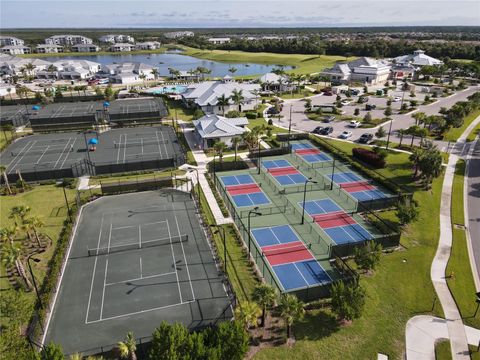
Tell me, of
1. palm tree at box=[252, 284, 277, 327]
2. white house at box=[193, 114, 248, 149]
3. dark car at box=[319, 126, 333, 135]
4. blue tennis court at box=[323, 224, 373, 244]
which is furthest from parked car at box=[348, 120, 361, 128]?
palm tree at box=[252, 284, 277, 327]

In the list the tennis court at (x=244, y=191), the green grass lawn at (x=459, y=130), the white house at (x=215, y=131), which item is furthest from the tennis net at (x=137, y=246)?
the green grass lawn at (x=459, y=130)

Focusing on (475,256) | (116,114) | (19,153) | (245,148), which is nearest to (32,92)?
(116,114)

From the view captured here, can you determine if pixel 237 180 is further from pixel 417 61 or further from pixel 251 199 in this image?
pixel 417 61

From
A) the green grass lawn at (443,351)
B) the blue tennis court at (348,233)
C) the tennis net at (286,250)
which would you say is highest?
the blue tennis court at (348,233)

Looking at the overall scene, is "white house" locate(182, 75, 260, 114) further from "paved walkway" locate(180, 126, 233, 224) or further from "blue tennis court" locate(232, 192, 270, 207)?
"blue tennis court" locate(232, 192, 270, 207)

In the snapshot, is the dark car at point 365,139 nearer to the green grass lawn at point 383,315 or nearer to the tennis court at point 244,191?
the tennis court at point 244,191

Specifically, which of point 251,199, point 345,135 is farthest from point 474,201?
point 251,199
